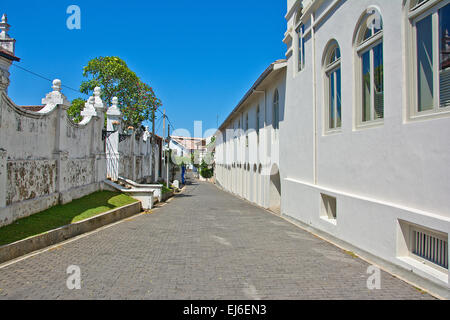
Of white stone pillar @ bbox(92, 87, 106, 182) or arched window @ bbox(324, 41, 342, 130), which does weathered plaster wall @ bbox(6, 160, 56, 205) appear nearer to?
white stone pillar @ bbox(92, 87, 106, 182)

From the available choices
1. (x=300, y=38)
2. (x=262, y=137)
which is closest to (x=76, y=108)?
(x=262, y=137)

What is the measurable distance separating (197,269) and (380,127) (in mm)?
3917

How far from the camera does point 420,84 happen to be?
554 cm

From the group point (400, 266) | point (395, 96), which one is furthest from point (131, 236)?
point (395, 96)

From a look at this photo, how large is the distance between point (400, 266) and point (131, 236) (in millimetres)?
5896

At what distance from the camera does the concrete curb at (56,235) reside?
6391mm

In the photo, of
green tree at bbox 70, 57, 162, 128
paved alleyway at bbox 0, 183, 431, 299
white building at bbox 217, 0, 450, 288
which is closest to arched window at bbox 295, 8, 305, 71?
white building at bbox 217, 0, 450, 288

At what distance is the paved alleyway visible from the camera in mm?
4754

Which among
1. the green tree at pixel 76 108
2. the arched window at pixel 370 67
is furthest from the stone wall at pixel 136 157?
the arched window at pixel 370 67

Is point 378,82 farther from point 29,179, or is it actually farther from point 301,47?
point 29,179

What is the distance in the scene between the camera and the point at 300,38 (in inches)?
452

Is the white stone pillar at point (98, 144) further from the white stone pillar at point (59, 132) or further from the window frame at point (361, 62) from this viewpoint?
the window frame at point (361, 62)

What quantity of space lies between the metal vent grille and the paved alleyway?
21.7 inches
